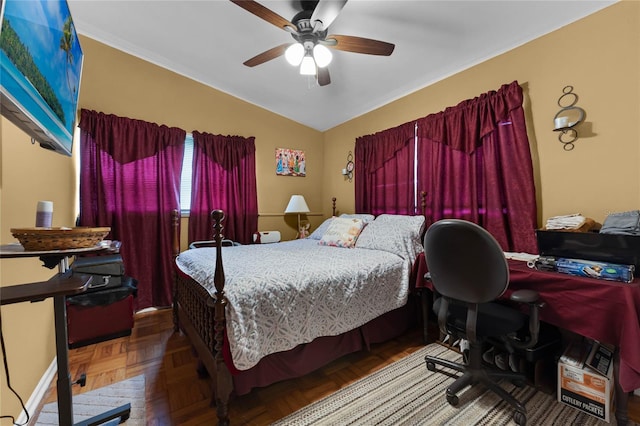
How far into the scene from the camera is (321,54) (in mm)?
1883

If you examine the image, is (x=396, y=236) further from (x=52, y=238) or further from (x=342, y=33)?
(x=52, y=238)

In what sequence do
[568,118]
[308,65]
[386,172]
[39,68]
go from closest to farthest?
[39,68] → [568,118] → [308,65] → [386,172]

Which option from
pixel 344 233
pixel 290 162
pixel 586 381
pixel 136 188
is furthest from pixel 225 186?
pixel 586 381

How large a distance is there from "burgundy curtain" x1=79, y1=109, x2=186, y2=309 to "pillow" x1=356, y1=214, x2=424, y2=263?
228 centimetres

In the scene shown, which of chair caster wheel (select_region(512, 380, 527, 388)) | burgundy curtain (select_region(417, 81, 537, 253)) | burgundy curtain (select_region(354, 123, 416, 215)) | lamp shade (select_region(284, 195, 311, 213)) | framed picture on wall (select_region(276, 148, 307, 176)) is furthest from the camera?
framed picture on wall (select_region(276, 148, 307, 176))

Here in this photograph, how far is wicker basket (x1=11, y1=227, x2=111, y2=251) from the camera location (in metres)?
0.84

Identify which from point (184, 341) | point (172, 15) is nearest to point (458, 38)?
point (172, 15)

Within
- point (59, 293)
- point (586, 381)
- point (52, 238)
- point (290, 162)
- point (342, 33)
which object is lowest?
point (586, 381)

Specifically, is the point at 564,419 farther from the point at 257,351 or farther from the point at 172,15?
the point at 172,15

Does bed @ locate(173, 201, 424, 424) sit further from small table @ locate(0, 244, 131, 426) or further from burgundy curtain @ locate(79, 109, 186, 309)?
burgundy curtain @ locate(79, 109, 186, 309)

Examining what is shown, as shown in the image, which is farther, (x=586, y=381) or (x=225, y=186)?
(x=225, y=186)

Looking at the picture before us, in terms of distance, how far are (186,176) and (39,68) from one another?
243 cm

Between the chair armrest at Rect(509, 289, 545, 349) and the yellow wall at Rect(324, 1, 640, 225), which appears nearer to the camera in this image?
the chair armrest at Rect(509, 289, 545, 349)

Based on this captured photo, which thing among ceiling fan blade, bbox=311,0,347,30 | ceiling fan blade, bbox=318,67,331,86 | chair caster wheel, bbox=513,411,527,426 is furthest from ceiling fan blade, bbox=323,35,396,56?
chair caster wheel, bbox=513,411,527,426
